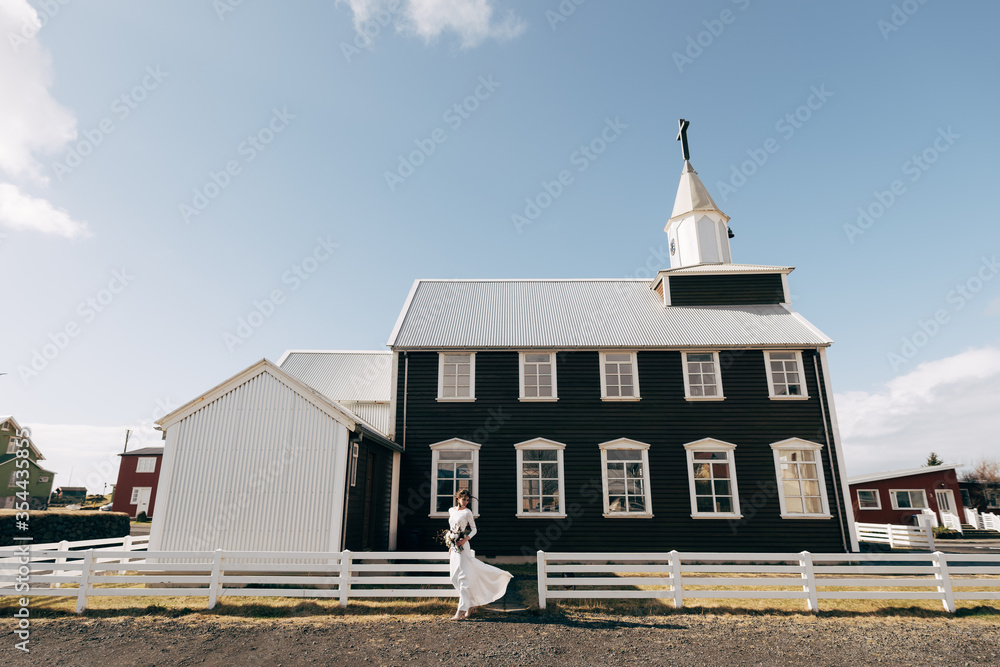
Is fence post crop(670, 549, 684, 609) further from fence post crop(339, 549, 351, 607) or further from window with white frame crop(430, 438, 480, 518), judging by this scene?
window with white frame crop(430, 438, 480, 518)

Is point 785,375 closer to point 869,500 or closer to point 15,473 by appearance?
point 869,500

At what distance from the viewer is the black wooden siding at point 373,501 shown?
12648 mm

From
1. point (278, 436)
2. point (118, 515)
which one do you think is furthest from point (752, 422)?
point (118, 515)

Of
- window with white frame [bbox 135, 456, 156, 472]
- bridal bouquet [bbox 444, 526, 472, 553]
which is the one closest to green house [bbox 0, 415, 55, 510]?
window with white frame [bbox 135, 456, 156, 472]

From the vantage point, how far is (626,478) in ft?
52.9

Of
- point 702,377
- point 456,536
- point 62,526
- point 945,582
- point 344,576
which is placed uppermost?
point 702,377


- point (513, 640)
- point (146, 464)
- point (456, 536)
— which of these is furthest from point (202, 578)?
point (146, 464)

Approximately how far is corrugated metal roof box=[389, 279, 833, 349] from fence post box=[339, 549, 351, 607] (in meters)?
8.16

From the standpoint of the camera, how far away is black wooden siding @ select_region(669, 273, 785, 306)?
19656 millimetres

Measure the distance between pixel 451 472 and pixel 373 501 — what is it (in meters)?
2.58

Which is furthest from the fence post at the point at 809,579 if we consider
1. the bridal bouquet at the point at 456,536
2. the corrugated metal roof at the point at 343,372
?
the corrugated metal roof at the point at 343,372

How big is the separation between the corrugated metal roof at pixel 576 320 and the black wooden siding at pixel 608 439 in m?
0.54

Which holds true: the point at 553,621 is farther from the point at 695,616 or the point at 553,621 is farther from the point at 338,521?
the point at 338,521

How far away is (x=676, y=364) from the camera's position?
17.1 metres
